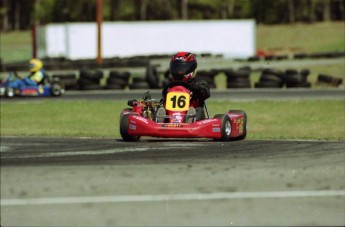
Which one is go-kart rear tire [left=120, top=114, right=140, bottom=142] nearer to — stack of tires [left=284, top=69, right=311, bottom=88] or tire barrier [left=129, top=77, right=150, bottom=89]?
tire barrier [left=129, top=77, right=150, bottom=89]

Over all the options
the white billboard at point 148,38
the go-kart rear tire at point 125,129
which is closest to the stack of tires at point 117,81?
the go-kart rear tire at point 125,129

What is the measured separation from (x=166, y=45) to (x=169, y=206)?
140 feet

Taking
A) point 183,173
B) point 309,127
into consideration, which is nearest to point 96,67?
point 309,127

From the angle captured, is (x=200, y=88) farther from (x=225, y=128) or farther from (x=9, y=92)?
(x=9, y=92)

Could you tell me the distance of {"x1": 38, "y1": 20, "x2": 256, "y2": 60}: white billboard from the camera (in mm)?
44469

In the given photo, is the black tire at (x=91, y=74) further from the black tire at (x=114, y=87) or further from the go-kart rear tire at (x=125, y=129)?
the go-kart rear tire at (x=125, y=129)

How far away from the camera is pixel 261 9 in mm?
92875

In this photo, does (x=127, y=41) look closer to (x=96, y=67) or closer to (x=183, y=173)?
(x=96, y=67)

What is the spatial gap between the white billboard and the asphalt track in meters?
39.3

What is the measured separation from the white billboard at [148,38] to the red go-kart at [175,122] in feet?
110

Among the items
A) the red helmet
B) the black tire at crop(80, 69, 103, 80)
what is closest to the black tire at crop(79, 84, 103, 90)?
the black tire at crop(80, 69, 103, 80)

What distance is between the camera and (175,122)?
10.5 meters

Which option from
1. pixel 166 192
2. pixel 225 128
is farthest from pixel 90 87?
pixel 166 192

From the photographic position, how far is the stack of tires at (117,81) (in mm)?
26016
